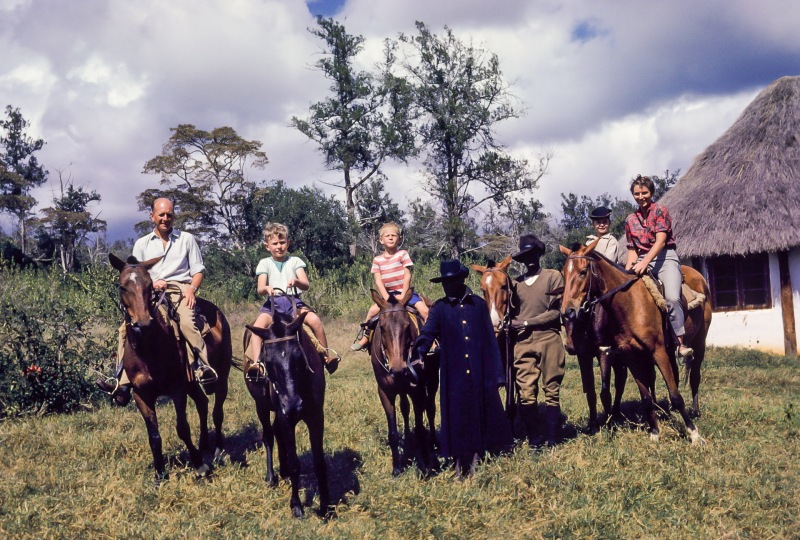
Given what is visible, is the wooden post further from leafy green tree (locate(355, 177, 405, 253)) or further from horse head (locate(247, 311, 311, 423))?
leafy green tree (locate(355, 177, 405, 253))

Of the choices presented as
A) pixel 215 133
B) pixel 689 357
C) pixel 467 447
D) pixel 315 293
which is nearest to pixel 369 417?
pixel 467 447

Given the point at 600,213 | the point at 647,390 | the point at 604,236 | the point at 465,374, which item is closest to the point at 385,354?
the point at 465,374

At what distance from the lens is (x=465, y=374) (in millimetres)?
6125

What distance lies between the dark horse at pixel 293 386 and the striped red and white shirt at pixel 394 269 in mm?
1628

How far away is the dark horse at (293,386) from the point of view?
5105 millimetres

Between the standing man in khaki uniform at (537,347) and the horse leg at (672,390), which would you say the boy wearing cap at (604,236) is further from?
the horse leg at (672,390)

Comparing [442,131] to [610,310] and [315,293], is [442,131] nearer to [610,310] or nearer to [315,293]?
[315,293]

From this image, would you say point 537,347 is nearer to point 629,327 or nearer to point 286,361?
point 629,327

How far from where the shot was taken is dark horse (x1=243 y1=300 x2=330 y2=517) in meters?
5.11

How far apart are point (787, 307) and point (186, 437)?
1342 centimetres

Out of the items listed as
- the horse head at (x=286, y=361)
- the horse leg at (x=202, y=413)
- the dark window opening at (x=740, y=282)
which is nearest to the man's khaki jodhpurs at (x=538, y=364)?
the horse head at (x=286, y=361)

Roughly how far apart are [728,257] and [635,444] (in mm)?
10137

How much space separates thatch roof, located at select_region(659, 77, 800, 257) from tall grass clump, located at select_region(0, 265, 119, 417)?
510 inches

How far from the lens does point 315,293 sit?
2319 cm
